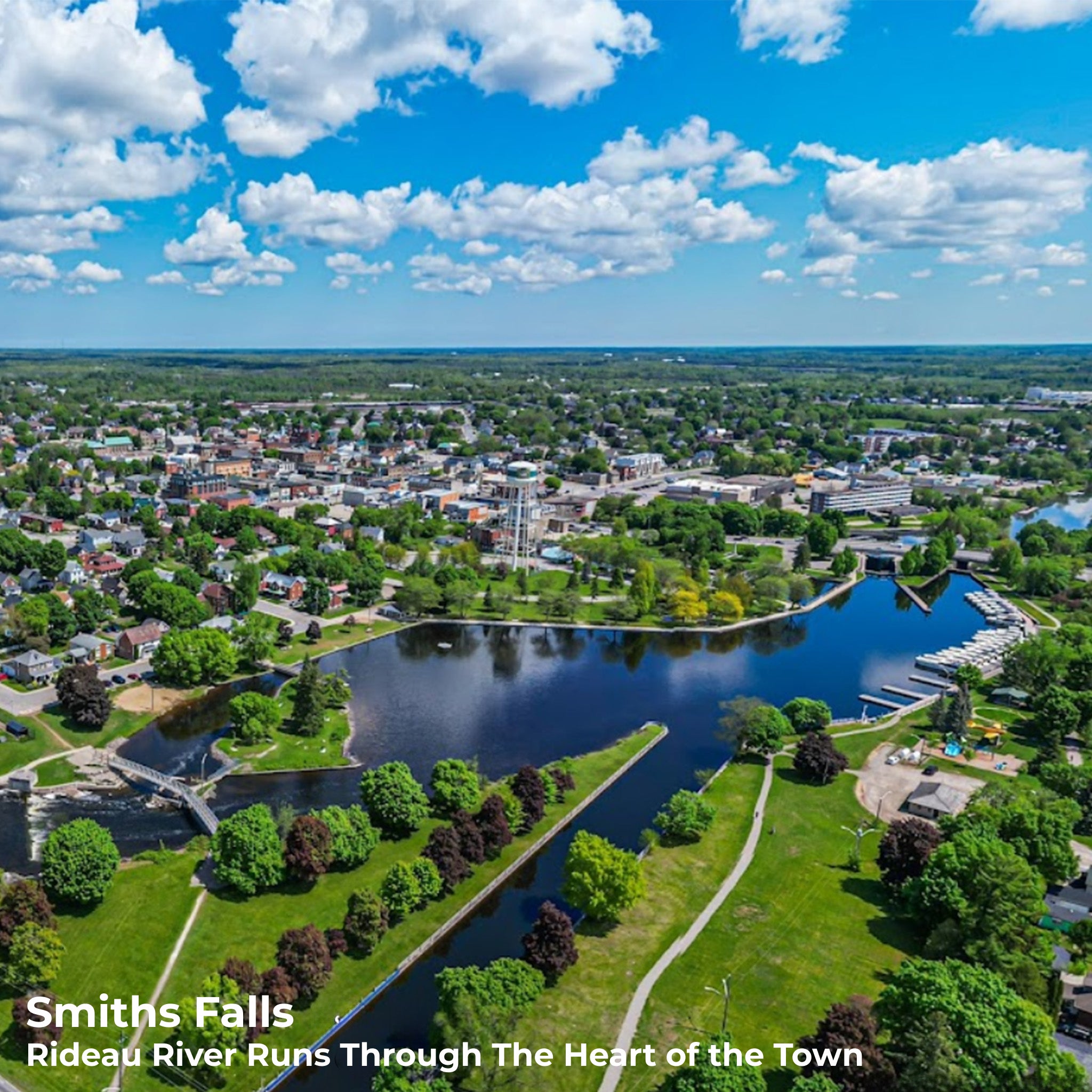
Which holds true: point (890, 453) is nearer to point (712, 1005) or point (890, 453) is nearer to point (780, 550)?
point (780, 550)

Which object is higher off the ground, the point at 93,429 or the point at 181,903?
the point at 93,429

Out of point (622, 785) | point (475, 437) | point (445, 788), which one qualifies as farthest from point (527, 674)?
point (475, 437)

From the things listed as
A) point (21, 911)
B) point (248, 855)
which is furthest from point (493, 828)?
point (21, 911)

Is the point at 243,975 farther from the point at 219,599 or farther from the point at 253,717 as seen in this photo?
the point at 219,599

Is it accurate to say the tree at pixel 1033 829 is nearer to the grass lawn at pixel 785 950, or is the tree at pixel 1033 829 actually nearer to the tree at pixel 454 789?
the grass lawn at pixel 785 950

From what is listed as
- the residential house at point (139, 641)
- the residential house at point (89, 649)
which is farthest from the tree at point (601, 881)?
the residential house at point (89, 649)

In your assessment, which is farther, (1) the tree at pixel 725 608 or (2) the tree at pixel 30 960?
(1) the tree at pixel 725 608

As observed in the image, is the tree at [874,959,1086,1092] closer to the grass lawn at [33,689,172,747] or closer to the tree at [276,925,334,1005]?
the tree at [276,925,334,1005]
